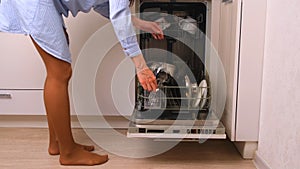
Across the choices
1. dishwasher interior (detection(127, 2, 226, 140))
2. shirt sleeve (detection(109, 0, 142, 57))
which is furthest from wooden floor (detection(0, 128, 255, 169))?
shirt sleeve (detection(109, 0, 142, 57))

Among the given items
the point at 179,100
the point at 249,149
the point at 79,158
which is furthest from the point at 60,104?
the point at 249,149

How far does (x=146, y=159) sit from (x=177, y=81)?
15.5 inches

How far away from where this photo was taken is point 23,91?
1.59m

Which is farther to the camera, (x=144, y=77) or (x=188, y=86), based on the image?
(x=188, y=86)

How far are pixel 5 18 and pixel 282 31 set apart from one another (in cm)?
93

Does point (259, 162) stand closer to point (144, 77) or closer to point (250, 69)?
point (250, 69)

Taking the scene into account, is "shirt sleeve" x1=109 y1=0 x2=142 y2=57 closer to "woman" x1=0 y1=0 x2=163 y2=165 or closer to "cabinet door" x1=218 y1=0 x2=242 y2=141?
"woman" x1=0 y1=0 x2=163 y2=165

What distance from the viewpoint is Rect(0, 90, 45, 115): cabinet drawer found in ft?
5.21

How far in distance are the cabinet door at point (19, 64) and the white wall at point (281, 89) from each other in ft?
3.43

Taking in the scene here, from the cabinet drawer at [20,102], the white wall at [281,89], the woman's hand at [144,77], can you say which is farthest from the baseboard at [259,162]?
the cabinet drawer at [20,102]

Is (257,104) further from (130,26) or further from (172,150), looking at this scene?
(130,26)

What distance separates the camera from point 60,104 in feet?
3.81

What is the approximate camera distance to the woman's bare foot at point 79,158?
120cm

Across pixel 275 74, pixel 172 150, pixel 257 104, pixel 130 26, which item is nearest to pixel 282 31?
pixel 275 74
